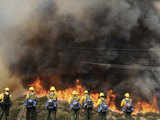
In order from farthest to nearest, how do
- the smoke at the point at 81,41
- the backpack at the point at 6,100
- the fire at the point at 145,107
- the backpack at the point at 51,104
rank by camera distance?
1. the smoke at the point at 81,41
2. the fire at the point at 145,107
3. the backpack at the point at 6,100
4. the backpack at the point at 51,104

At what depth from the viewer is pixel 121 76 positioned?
15531 mm

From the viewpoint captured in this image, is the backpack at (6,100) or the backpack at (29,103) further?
the backpack at (6,100)

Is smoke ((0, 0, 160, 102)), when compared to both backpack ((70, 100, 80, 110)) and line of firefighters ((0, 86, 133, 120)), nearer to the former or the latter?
line of firefighters ((0, 86, 133, 120))

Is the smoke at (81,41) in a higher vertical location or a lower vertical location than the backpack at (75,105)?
higher

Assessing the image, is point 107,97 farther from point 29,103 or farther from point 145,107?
point 29,103

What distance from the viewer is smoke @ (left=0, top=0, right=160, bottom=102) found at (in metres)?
15.1

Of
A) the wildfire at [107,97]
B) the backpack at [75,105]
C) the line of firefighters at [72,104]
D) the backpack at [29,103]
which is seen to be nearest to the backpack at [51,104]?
the line of firefighters at [72,104]

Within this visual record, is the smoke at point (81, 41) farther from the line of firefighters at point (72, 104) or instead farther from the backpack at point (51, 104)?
the backpack at point (51, 104)

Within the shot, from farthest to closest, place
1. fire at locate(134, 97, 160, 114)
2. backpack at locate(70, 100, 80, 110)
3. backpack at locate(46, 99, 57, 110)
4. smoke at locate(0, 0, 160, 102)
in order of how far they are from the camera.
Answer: smoke at locate(0, 0, 160, 102)
fire at locate(134, 97, 160, 114)
backpack at locate(70, 100, 80, 110)
backpack at locate(46, 99, 57, 110)

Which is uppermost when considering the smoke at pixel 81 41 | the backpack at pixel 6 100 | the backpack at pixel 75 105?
the smoke at pixel 81 41

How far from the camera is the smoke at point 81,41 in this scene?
15.1 metres

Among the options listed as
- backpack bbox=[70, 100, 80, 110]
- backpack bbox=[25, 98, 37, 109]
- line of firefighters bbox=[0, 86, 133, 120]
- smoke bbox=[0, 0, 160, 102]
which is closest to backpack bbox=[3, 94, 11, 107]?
line of firefighters bbox=[0, 86, 133, 120]

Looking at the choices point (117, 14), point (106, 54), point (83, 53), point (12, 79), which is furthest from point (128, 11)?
point (12, 79)

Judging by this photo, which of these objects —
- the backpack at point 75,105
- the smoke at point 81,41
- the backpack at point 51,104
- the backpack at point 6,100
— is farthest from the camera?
the smoke at point 81,41
